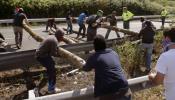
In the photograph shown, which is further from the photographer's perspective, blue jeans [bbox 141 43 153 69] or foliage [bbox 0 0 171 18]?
foliage [bbox 0 0 171 18]

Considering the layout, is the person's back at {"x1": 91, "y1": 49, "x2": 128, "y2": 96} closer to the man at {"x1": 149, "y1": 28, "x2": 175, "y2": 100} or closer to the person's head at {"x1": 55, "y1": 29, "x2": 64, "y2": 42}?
the man at {"x1": 149, "y1": 28, "x2": 175, "y2": 100}

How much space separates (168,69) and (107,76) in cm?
110

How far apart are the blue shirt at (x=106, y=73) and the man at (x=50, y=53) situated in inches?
150

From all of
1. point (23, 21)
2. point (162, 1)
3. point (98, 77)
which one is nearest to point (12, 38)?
point (23, 21)

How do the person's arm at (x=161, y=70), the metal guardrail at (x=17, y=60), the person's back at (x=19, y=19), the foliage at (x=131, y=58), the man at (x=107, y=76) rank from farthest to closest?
the person's back at (x=19, y=19) < the foliage at (x=131, y=58) < the metal guardrail at (x=17, y=60) < the man at (x=107, y=76) < the person's arm at (x=161, y=70)

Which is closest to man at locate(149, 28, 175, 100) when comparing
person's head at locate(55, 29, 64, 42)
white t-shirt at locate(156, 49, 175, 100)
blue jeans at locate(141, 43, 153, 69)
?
white t-shirt at locate(156, 49, 175, 100)

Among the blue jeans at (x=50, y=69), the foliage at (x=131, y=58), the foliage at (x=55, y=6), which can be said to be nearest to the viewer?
the blue jeans at (x=50, y=69)

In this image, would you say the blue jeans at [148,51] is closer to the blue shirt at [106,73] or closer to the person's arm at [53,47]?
the person's arm at [53,47]

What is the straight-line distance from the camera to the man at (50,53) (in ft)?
32.7

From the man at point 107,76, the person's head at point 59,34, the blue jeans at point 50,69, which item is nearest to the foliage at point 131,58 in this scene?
the blue jeans at point 50,69

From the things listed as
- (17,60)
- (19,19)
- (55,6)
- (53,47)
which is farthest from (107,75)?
(55,6)

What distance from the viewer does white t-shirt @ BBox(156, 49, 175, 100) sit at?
5.12m

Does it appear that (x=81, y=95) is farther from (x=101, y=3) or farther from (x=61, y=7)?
(x=101, y=3)

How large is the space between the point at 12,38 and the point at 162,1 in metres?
41.4
